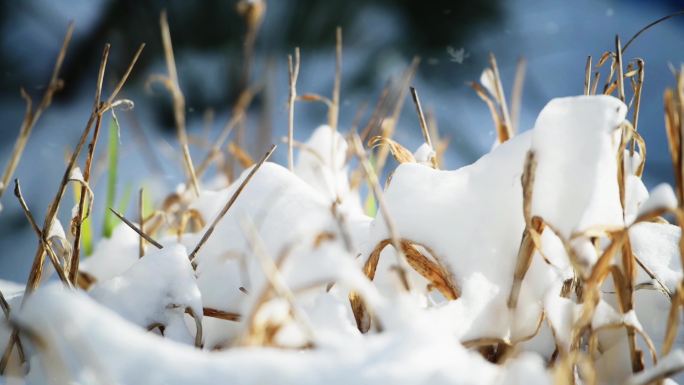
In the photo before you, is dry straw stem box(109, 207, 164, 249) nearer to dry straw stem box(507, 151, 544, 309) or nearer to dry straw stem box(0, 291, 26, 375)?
dry straw stem box(0, 291, 26, 375)

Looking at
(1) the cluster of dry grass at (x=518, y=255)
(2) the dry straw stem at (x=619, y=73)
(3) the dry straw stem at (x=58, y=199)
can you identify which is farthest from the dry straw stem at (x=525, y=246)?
(3) the dry straw stem at (x=58, y=199)

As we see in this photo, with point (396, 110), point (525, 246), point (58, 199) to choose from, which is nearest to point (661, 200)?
point (525, 246)

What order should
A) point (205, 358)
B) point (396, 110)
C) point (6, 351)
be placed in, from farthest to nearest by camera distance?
point (396, 110) → point (6, 351) → point (205, 358)

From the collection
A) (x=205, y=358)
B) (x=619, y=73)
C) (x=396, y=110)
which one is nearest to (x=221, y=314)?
(x=205, y=358)

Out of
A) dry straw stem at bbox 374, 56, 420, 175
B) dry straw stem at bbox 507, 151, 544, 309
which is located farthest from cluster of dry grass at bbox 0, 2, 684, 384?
dry straw stem at bbox 374, 56, 420, 175

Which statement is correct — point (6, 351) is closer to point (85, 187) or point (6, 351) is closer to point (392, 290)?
point (85, 187)

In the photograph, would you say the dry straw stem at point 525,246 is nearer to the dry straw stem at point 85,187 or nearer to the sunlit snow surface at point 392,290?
the sunlit snow surface at point 392,290

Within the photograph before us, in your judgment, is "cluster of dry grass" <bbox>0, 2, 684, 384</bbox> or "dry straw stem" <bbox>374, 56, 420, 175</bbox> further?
"dry straw stem" <bbox>374, 56, 420, 175</bbox>

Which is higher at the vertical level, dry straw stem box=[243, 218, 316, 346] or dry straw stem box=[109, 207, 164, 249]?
dry straw stem box=[243, 218, 316, 346]

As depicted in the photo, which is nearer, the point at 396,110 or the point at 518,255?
the point at 518,255

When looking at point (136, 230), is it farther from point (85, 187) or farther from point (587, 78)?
point (587, 78)

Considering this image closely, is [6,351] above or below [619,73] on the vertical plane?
below

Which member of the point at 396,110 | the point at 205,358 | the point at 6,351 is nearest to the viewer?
the point at 205,358
